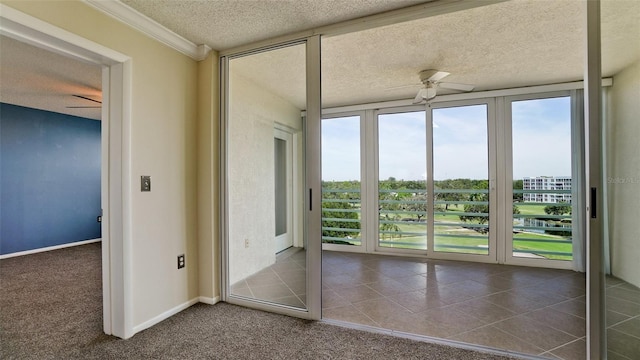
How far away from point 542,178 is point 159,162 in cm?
473

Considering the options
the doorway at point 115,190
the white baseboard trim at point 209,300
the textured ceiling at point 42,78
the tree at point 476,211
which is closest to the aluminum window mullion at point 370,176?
the tree at point 476,211

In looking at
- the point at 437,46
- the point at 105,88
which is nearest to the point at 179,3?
the point at 105,88

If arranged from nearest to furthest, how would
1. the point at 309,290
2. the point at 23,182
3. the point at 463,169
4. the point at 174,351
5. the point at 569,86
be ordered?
the point at 174,351 < the point at 309,290 < the point at 569,86 < the point at 463,169 < the point at 23,182

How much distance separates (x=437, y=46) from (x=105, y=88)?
9.84 feet

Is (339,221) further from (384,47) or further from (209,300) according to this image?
(384,47)

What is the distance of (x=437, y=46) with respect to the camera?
286cm

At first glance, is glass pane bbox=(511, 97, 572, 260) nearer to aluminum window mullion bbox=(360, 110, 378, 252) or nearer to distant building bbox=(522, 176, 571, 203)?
distant building bbox=(522, 176, 571, 203)

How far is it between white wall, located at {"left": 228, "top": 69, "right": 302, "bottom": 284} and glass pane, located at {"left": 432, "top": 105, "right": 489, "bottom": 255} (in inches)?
105

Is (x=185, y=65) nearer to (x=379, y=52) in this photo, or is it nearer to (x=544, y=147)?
(x=379, y=52)

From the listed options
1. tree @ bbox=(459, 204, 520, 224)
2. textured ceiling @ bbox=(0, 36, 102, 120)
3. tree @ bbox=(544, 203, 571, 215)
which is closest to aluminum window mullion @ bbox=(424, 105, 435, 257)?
tree @ bbox=(459, 204, 520, 224)

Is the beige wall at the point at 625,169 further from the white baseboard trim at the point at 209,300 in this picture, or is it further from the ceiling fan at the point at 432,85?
the white baseboard trim at the point at 209,300

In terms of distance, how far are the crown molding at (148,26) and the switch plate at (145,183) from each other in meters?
1.15

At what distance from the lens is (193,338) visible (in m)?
2.12

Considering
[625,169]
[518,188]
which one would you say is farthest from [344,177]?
[625,169]
